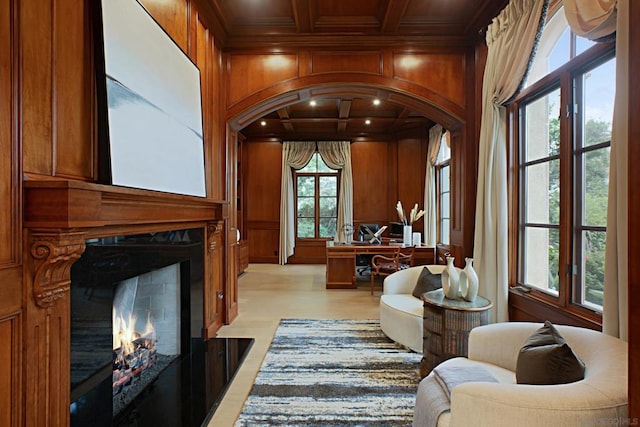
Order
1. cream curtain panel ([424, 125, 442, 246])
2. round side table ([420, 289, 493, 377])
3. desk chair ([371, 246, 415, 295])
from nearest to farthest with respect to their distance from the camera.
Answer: round side table ([420, 289, 493, 377]), desk chair ([371, 246, 415, 295]), cream curtain panel ([424, 125, 442, 246])

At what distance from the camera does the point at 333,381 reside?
102 inches

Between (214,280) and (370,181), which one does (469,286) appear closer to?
(214,280)

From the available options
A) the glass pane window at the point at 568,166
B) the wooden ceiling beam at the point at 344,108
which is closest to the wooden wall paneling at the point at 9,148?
the glass pane window at the point at 568,166

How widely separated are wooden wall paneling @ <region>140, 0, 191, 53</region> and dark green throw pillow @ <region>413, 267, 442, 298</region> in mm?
3084

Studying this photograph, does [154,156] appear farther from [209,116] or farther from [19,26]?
[209,116]

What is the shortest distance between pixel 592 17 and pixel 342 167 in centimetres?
658

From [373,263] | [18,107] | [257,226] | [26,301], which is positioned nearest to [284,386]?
[26,301]

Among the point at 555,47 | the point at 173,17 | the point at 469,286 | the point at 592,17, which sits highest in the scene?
the point at 173,17

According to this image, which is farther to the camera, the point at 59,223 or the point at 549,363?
the point at 549,363

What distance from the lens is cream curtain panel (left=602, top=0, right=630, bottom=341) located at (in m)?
1.63

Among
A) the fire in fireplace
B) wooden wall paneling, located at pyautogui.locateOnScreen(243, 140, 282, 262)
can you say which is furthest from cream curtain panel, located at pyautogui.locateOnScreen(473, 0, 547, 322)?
wooden wall paneling, located at pyautogui.locateOnScreen(243, 140, 282, 262)

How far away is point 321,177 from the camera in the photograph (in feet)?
28.4

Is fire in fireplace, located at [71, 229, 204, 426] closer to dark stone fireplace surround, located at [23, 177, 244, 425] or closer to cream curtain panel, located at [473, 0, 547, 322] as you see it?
dark stone fireplace surround, located at [23, 177, 244, 425]

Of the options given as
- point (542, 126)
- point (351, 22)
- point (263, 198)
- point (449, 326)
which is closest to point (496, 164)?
point (542, 126)
